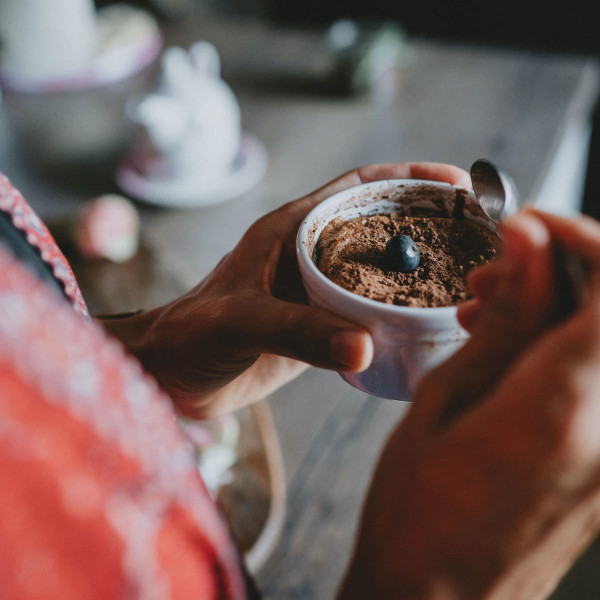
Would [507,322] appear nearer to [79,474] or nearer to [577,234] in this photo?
[577,234]

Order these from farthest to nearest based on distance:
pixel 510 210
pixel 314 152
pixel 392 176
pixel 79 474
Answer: pixel 314 152 → pixel 392 176 → pixel 510 210 → pixel 79 474

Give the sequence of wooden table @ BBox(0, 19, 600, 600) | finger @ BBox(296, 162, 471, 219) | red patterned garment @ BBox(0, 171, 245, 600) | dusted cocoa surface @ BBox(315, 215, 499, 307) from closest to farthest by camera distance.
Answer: red patterned garment @ BBox(0, 171, 245, 600), dusted cocoa surface @ BBox(315, 215, 499, 307), finger @ BBox(296, 162, 471, 219), wooden table @ BBox(0, 19, 600, 600)

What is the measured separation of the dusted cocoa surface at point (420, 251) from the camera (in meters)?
0.52

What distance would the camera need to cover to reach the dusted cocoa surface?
0.52 meters

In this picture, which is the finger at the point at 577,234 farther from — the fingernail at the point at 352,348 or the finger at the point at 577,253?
the fingernail at the point at 352,348

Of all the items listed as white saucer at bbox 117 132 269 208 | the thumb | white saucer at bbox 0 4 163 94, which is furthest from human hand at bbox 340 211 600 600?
white saucer at bbox 0 4 163 94

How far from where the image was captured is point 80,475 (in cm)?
31

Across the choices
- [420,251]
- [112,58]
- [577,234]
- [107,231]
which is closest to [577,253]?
[577,234]

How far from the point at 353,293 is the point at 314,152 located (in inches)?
37.0

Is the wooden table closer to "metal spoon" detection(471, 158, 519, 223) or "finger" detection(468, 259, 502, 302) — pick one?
"metal spoon" detection(471, 158, 519, 223)

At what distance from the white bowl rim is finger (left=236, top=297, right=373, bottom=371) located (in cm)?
2

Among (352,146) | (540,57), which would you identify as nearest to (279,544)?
(352,146)

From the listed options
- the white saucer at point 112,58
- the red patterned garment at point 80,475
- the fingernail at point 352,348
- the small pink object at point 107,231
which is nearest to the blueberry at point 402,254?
the fingernail at point 352,348

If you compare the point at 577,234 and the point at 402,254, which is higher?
the point at 577,234
